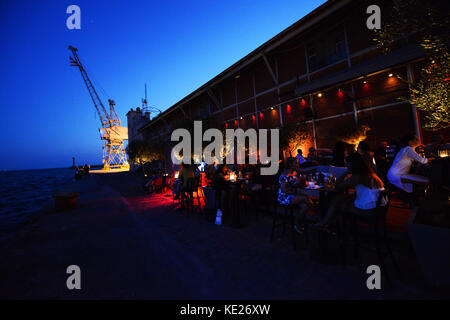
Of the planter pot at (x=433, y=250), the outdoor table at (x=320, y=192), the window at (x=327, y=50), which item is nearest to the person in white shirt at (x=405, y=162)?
the outdoor table at (x=320, y=192)

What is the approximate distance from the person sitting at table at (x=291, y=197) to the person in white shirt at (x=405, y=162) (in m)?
1.90

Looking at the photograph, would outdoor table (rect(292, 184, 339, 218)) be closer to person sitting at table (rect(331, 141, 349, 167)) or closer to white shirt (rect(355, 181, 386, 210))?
white shirt (rect(355, 181, 386, 210))

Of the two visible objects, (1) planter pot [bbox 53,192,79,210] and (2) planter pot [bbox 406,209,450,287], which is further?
(1) planter pot [bbox 53,192,79,210]

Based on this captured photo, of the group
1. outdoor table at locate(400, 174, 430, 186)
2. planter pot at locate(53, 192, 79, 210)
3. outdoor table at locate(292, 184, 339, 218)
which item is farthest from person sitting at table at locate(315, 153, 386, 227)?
planter pot at locate(53, 192, 79, 210)

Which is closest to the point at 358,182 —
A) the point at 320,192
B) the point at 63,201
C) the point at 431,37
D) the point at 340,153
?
the point at 320,192

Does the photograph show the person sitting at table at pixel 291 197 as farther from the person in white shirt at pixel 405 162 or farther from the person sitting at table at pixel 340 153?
the person sitting at table at pixel 340 153

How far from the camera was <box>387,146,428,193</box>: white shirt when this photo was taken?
11.9 feet

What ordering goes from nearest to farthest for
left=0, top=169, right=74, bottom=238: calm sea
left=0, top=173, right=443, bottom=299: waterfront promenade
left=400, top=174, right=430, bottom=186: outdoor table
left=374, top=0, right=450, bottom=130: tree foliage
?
1. left=0, top=173, right=443, bottom=299: waterfront promenade
2. left=374, top=0, right=450, bottom=130: tree foliage
3. left=400, top=174, right=430, bottom=186: outdoor table
4. left=0, top=169, right=74, bottom=238: calm sea

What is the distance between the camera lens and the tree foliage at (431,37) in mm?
2906

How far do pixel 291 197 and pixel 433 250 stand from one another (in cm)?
182

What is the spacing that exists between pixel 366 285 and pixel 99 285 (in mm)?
3414

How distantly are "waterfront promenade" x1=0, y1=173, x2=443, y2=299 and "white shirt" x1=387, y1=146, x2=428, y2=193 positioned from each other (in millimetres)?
1581
